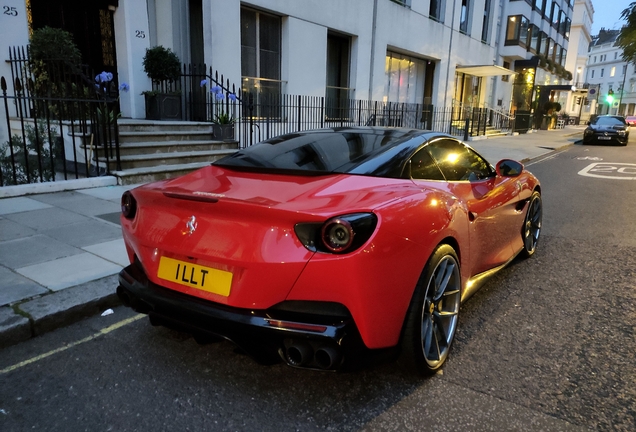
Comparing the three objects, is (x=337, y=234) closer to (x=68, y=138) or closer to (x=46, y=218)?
(x=46, y=218)

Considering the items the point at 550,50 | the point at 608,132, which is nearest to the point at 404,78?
the point at 608,132

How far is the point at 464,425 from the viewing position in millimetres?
2307

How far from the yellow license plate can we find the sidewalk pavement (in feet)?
4.39

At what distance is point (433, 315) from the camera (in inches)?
108

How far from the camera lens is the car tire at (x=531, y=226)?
15.7 ft

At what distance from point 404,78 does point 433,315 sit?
19458 millimetres

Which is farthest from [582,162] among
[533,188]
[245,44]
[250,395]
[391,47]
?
[250,395]

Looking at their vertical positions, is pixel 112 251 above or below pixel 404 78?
below

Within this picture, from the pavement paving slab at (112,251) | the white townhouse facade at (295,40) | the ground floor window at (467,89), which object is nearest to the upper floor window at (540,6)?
the white townhouse facade at (295,40)

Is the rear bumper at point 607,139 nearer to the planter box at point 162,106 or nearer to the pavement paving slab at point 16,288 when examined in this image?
the planter box at point 162,106

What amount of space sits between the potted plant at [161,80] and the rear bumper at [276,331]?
9.40 metres

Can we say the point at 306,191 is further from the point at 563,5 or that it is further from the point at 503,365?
the point at 563,5

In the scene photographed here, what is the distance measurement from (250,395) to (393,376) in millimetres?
835

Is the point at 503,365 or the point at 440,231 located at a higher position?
the point at 440,231
